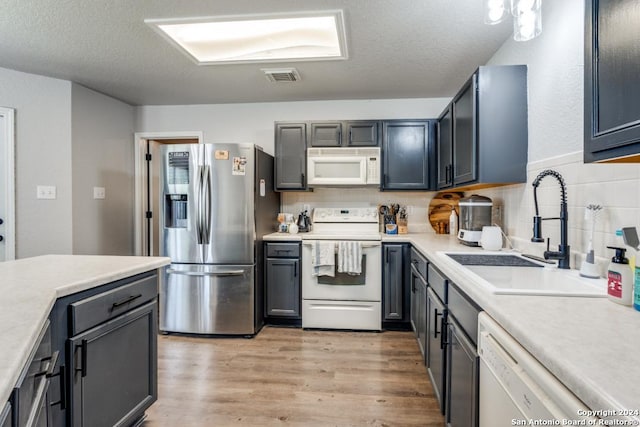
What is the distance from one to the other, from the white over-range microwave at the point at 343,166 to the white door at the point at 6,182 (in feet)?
8.89

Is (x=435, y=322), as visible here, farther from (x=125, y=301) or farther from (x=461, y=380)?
(x=125, y=301)

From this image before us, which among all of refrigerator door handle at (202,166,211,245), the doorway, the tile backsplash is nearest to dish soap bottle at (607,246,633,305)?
the tile backsplash

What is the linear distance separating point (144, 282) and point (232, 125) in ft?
8.75

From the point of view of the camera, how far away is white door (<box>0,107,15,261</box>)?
2865mm

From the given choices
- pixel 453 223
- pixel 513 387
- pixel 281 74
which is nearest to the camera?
pixel 513 387

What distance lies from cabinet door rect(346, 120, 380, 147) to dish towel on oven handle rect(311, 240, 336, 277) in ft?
3.65

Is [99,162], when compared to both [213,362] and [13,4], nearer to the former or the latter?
[13,4]

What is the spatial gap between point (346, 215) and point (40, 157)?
301cm

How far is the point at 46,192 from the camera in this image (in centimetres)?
301

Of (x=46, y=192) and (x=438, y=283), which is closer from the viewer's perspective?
(x=438, y=283)

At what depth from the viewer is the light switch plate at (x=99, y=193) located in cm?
335

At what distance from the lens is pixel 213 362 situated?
8.04ft

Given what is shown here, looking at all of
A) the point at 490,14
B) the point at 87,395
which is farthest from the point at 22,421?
the point at 490,14

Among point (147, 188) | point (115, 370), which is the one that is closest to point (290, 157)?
point (147, 188)
